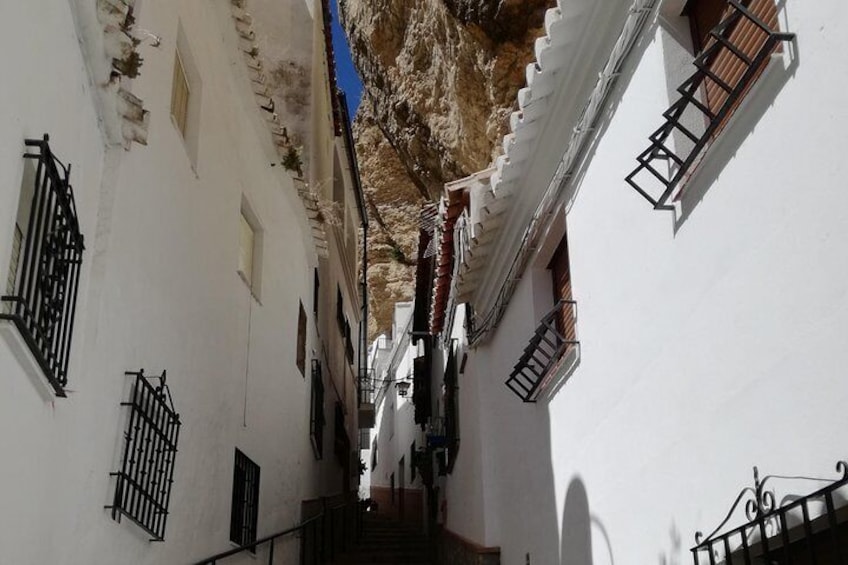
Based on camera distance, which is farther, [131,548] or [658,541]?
[131,548]

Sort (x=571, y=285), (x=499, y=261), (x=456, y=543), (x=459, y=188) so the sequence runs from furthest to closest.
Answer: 1. (x=456, y=543)
2. (x=459, y=188)
3. (x=499, y=261)
4. (x=571, y=285)

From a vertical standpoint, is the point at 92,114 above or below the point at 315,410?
below

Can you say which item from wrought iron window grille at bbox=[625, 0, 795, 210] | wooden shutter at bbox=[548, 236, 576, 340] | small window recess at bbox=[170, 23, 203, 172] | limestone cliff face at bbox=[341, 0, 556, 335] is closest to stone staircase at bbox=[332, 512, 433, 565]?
wooden shutter at bbox=[548, 236, 576, 340]

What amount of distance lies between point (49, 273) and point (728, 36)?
3.32m

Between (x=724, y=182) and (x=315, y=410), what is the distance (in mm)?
10266

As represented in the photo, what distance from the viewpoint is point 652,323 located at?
187 inches

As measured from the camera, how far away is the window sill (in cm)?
344

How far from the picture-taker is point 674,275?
4414mm

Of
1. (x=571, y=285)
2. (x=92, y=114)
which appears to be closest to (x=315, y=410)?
(x=571, y=285)

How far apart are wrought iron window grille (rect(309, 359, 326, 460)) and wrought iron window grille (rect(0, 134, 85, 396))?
8.79 meters

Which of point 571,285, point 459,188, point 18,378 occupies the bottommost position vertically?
point 18,378

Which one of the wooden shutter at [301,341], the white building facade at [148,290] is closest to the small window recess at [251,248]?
the white building facade at [148,290]

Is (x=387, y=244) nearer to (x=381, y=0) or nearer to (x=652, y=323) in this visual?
(x=381, y=0)

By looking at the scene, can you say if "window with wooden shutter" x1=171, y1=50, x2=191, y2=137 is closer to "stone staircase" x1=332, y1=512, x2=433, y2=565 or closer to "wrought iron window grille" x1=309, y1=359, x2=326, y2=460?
"wrought iron window grille" x1=309, y1=359, x2=326, y2=460
